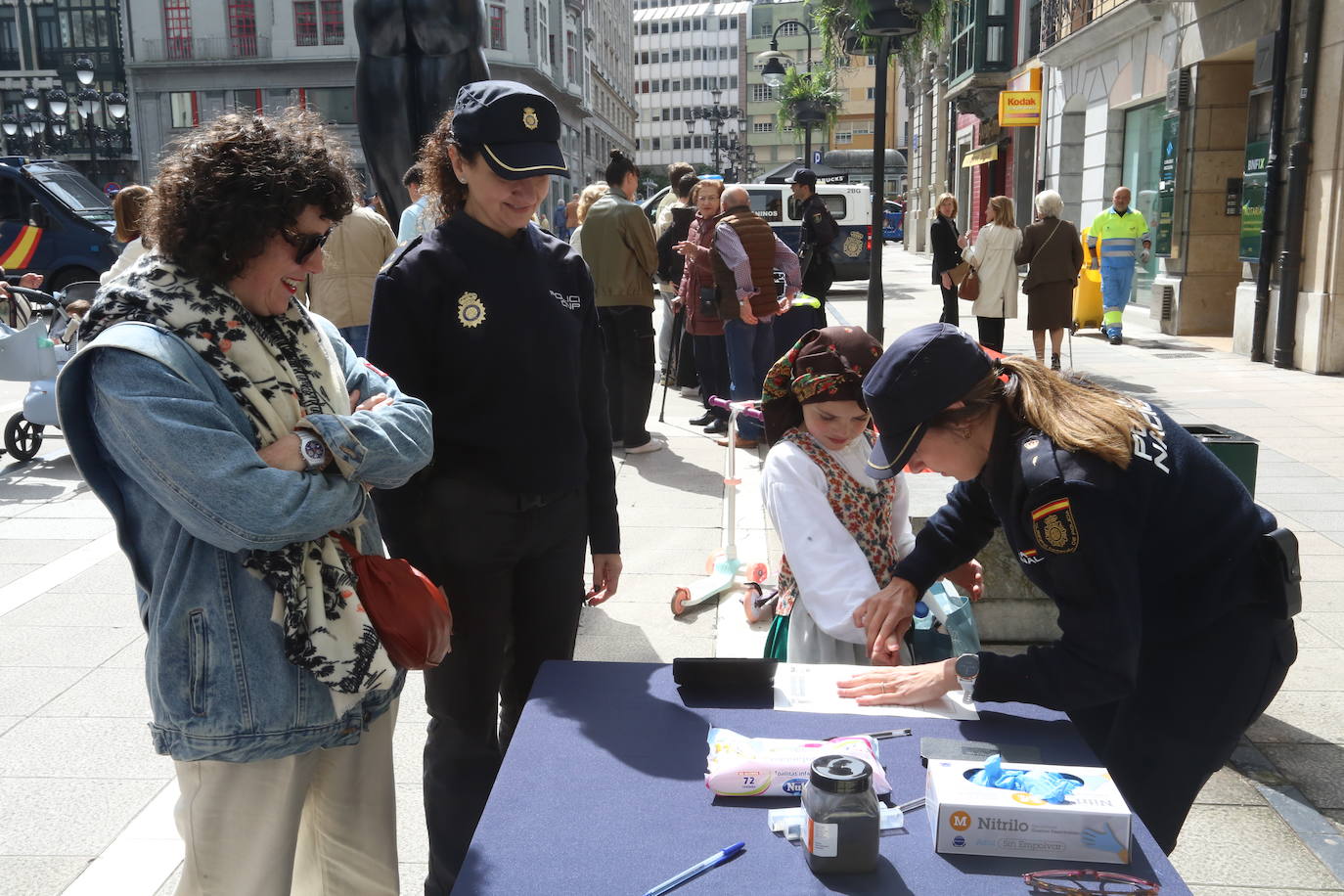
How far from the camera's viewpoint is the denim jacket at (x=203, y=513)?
5.98ft

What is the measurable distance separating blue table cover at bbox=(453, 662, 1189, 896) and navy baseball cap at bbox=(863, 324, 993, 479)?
1.66ft

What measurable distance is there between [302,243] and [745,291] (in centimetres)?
666

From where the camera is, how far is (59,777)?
12.1ft

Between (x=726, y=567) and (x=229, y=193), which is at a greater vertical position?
(x=229, y=193)

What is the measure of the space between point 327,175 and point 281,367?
0.35 m

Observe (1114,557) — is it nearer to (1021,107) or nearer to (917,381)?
(917,381)

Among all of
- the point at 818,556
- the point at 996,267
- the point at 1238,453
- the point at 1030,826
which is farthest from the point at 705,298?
the point at 1030,826

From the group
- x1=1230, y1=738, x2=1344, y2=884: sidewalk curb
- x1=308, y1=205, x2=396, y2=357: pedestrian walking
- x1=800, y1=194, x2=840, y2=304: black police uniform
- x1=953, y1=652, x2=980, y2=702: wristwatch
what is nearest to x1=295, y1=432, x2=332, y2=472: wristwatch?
x1=953, y1=652, x2=980, y2=702: wristwatch

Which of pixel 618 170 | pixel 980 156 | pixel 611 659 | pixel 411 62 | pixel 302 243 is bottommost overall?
pixel 611 659

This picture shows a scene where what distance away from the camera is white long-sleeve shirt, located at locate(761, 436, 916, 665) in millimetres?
2795

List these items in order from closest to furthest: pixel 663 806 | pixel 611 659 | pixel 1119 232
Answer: pixel 663 806
pixel 611 659
pixel 1119 232

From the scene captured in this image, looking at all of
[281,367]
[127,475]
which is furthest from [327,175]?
[127,475]

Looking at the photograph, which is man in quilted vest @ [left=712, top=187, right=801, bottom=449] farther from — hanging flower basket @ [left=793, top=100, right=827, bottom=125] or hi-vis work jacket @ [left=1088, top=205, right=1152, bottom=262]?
hanging flower basket @ [left=793, top=100, right=827, bottom=125]

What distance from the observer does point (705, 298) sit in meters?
8.80
